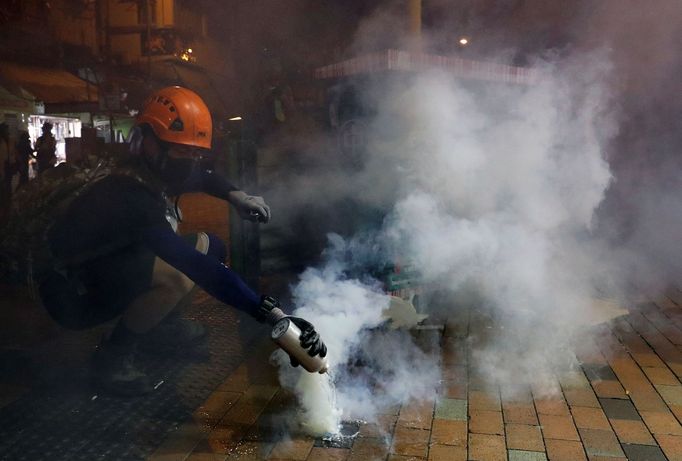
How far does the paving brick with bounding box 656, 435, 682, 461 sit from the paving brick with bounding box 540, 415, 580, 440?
1.37ft

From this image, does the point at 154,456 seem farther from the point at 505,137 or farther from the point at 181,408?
the point at 505,137

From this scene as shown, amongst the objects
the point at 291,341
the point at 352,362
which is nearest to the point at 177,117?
the point at 291,341

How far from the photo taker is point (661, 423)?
307cm

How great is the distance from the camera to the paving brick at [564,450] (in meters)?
→ 2.74

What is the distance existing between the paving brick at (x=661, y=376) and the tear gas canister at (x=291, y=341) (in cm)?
248

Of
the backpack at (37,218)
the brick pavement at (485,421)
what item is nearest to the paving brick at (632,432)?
the brick pavement at (485,421)

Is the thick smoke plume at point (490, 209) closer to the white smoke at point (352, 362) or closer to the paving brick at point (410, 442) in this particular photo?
the white smoke at point (352, 362)

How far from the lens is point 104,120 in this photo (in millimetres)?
17828

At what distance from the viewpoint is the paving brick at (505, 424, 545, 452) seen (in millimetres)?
2840

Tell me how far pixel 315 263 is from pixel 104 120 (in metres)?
14.8

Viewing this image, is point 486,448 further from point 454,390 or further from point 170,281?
point 170,281

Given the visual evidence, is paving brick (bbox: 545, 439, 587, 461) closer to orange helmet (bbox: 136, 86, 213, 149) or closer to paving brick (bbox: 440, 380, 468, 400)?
paving brick (bbox: 440, 380, 468, 400)

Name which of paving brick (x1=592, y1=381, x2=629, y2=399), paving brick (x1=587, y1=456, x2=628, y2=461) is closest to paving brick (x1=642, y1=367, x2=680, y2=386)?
paving brick (x1=592, y1=381, x2=629, y2=399)

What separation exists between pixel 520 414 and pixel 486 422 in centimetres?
24
